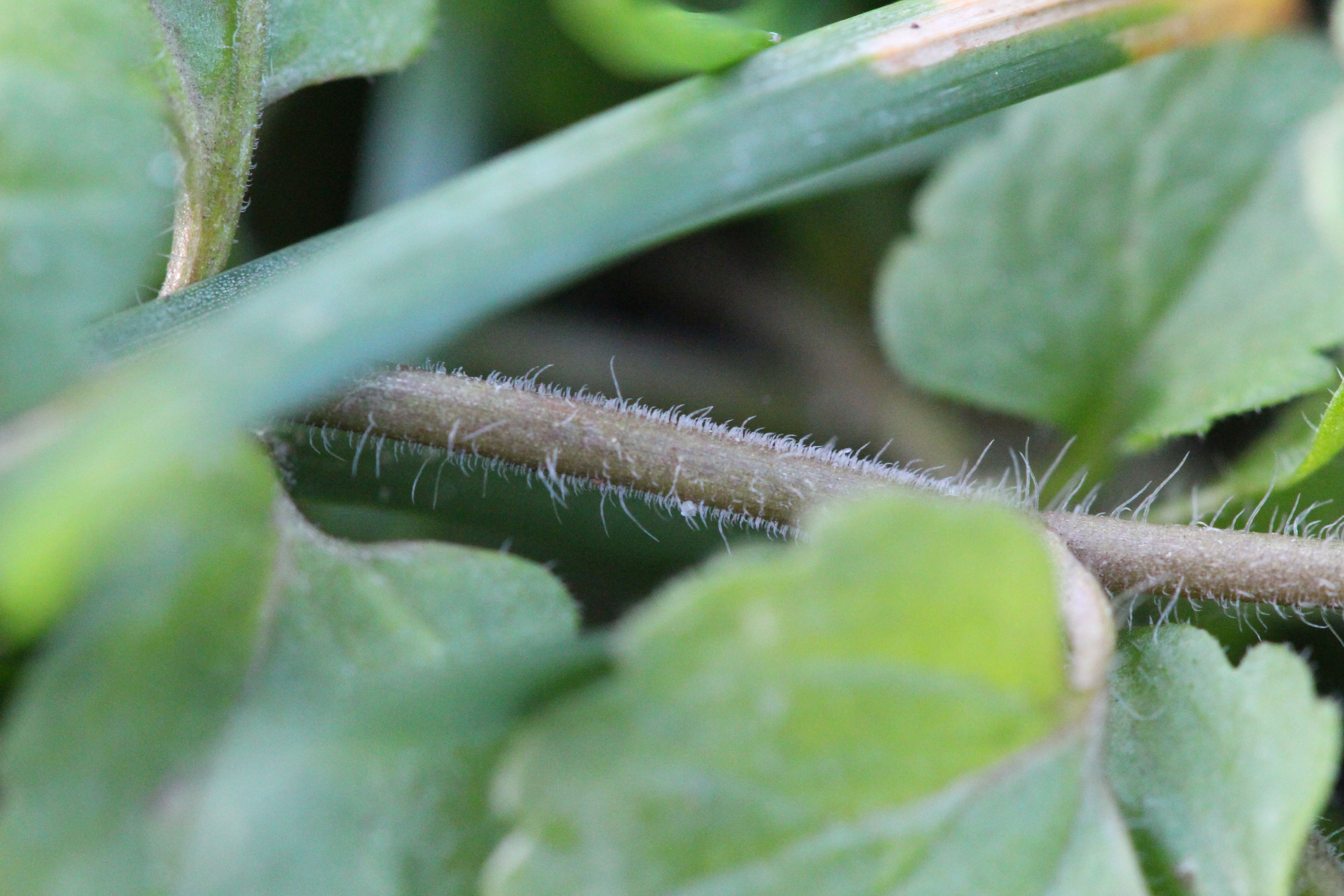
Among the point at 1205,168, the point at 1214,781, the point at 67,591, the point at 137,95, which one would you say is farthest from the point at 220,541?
the point at 1205,168

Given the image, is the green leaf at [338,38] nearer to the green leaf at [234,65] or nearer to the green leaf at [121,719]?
the green leaf at [234,65]

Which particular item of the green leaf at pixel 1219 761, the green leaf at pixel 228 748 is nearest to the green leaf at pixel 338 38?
the green leaf at pixel 228 748

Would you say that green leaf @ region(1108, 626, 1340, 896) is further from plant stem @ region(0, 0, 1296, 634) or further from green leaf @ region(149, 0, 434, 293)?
green leaf @ region(149, 0, 434, 293)

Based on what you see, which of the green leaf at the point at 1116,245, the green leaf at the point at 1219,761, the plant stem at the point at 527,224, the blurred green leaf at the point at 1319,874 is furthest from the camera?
the green leaf at the point at 1116,245

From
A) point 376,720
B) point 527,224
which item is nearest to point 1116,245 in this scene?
point 527,224

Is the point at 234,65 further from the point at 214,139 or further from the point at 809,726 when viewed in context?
the point at 809,726

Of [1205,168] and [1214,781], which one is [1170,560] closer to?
[1214,781]
